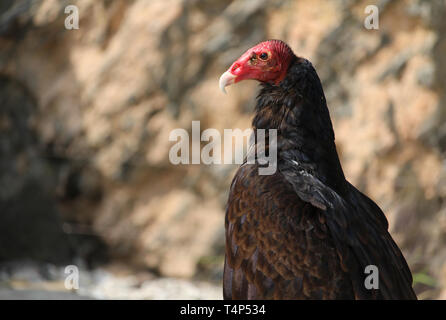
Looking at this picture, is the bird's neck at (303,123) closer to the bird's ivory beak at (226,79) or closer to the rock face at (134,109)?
the bird's ivory beak at (226,79)

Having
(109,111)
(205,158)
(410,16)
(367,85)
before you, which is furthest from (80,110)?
(410,16)

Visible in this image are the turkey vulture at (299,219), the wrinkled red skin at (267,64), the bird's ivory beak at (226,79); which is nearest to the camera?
the turkey vulture at (299,219)

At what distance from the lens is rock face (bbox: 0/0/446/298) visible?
628cm

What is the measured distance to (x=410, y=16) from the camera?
595cm

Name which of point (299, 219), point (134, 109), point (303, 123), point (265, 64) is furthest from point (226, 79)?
point (134, 109)

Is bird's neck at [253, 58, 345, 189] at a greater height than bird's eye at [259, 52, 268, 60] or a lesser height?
Answer: lesser

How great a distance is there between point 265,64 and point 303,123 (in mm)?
418

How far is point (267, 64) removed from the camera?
10.7 ft

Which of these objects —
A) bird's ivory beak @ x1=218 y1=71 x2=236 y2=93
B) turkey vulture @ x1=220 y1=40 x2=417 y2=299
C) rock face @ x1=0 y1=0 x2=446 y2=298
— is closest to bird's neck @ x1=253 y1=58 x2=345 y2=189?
turkey vulture @ x1=220 y1=40 x2=417 y2=299

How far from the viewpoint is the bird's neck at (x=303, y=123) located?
10.3 ft

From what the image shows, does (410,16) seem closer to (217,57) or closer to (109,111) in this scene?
(217,57)

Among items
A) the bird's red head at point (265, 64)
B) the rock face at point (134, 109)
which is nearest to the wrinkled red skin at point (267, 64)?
the bird's red head at point (265, 64)

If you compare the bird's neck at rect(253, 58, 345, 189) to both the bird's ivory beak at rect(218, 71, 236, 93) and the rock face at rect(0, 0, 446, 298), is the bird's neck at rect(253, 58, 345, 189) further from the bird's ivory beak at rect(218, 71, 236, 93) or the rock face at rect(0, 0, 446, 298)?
the rock face at rect(0, 0, 446, 298)

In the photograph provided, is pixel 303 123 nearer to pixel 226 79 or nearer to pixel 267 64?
pixel 267 64
